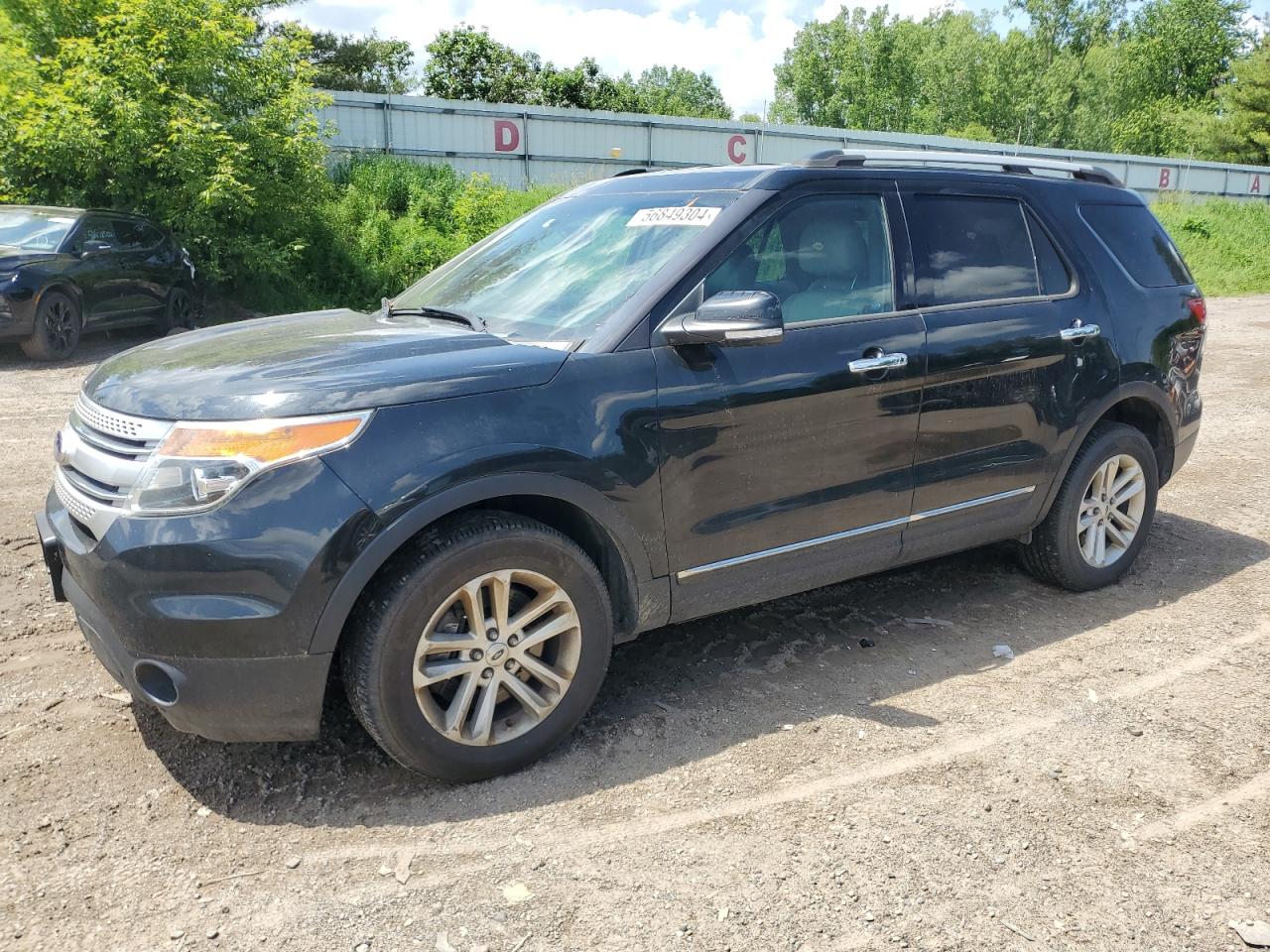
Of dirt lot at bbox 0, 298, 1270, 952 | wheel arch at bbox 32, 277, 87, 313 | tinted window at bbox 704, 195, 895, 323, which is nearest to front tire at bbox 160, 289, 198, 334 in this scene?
wheel arch at bbox 32, 277, 87, 313

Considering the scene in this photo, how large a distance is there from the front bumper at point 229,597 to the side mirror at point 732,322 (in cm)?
123

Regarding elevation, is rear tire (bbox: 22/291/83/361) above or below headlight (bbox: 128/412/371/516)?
below

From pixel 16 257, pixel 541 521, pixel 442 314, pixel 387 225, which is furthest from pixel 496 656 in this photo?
pixel 387 225

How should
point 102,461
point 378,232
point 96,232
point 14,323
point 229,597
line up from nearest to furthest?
point 229,597, point 102,461, point 14,323, point 96,232, point 378,232

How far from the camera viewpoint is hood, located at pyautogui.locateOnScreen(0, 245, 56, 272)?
34.6ft

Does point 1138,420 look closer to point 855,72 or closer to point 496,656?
point 496,656

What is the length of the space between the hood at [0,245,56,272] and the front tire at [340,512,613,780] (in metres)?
9.68

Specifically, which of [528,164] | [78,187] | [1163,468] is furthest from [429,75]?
[1163,468]

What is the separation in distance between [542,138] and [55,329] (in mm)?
13802

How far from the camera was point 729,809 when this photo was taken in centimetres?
319

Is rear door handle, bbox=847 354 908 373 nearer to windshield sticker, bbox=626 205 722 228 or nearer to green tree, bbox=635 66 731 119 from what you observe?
windshield sticker, bbox=626 205 722 228

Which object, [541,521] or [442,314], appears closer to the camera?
[541,521]

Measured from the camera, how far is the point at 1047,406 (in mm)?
4551

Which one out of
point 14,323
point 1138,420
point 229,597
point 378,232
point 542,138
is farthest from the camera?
point 542,138
